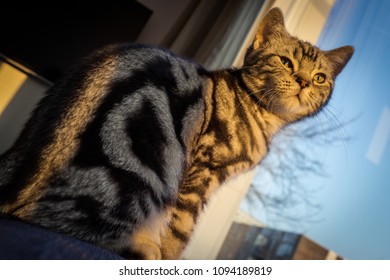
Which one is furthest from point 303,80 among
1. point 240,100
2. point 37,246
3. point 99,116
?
point 37,246

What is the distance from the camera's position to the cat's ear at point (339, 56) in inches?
43.1

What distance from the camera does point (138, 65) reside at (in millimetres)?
735

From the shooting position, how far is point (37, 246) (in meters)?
0.38

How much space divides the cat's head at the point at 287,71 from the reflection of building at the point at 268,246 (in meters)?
0.45

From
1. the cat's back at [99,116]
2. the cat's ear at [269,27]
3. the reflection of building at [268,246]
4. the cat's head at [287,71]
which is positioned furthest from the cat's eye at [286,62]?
the reflection of building at [268,246]

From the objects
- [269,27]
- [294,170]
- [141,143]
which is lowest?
[141,143]

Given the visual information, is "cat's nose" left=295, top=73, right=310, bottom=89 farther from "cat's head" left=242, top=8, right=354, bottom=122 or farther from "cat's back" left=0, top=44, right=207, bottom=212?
"cat's back" left=0, top=44, right=207, bottom=212

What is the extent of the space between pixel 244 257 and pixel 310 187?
A: 407 mm

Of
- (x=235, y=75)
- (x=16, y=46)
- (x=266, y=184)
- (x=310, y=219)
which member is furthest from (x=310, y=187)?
(x=16, y=46)

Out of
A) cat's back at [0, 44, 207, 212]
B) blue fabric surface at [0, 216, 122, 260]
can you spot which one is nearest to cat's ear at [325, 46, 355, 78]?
cat's back at [0, 44, 207, 212]

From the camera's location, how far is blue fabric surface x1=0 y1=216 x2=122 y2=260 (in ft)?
1.21

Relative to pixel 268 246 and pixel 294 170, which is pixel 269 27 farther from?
pixel 268 246

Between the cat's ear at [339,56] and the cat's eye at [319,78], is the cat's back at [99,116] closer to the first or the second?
the cat's eye at [319,78]

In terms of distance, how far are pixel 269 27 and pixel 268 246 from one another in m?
0.86
